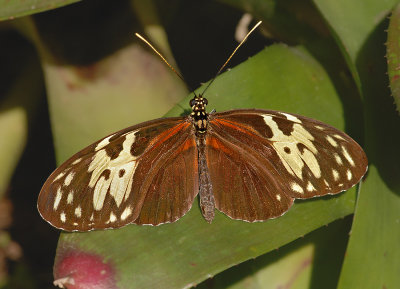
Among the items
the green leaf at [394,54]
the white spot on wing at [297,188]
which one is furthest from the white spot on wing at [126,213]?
the green leaf at [394,54]

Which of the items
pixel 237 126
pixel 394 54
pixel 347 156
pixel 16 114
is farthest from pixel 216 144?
pixel 16 114

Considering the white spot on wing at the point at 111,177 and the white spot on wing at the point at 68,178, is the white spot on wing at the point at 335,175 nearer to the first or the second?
the white spot on wing at the point at 111,177

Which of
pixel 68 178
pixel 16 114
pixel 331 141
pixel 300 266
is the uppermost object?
pixel 16 114

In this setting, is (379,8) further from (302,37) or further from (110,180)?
(110,180)

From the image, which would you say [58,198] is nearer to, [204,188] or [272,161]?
[204,188]

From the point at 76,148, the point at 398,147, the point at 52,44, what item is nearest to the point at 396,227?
the point at 398,147

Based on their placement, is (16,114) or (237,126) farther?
(16,114)
